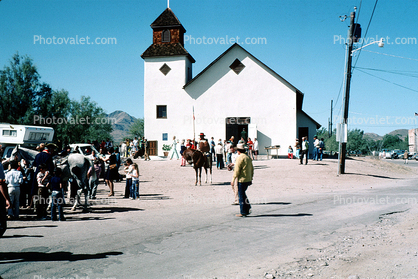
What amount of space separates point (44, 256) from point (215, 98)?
2716cm

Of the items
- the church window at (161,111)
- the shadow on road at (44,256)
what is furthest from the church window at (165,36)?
the shadow on road at (44,256)

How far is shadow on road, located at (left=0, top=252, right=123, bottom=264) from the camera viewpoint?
18.5ft

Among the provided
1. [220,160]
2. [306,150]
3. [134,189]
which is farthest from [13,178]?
[306,150]

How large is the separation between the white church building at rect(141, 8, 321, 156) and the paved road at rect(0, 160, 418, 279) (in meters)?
19.8

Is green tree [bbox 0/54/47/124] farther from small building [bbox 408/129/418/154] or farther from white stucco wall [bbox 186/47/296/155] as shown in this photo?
small building [bbox 408/129/418/154]

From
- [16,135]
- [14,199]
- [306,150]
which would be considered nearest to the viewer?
[14,199]

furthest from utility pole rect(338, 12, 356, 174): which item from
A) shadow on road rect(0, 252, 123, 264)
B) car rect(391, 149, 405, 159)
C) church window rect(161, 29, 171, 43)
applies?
car rect(391, 149, 405, 159)

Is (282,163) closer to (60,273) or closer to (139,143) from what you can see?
(139,143)

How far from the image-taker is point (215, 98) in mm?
32000

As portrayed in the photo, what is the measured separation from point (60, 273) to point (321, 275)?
4.14 meters

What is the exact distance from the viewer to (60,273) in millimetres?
5059

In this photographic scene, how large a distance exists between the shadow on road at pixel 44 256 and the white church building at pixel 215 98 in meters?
23.9

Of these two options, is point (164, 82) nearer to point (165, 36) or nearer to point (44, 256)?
point (165, 36)

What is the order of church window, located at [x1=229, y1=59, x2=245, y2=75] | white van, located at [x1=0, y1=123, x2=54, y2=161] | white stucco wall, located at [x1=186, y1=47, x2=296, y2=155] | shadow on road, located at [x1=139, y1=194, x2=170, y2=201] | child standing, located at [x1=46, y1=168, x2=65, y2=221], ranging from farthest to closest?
church window, located at [x1=229, y1=59, x2=245, y2=75] < white stucco wall, located at [x1=186, y1=47, x2=296, y2=155] < white van, located at [x1=0, y1=123, x2=54, y2=161] < shadow on road, located at [x1=139, y1=194, x2=170, y2=201] < child standing, located at [x1=46, y1=168, x2=65, y2=221]
